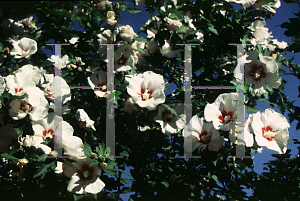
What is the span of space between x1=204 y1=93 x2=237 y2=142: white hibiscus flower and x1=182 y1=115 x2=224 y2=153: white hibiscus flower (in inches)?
3.4

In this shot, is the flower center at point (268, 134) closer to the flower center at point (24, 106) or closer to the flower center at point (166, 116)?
the flower center at point (166, 116)

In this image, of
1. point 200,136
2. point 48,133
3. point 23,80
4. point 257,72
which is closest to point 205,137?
point 200,136

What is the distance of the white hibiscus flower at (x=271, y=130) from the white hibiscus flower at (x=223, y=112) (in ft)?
0.48

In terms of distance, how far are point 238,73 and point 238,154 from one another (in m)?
0.62

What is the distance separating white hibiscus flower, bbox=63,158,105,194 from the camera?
1.63 m

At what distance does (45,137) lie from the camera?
1992 millimetres

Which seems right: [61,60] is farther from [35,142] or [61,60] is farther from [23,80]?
[35,142]

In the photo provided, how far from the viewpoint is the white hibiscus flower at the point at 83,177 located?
64.3 inches

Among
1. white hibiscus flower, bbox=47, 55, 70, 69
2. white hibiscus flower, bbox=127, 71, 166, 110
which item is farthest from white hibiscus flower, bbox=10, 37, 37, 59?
white hibiscus flower, bbox=127, 71, 166, 110

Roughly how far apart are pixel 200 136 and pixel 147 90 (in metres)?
0.49

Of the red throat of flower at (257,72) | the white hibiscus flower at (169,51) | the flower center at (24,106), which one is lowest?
the flower center at (24,106)

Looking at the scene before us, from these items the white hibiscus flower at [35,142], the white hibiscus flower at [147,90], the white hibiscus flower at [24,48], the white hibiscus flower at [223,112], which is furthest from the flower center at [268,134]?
the white hibiscus flower at [24,48]

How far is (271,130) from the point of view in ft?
5.89

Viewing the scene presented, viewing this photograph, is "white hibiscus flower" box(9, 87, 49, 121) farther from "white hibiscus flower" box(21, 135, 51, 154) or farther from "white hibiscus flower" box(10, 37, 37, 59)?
"white hibiscus flower" box(10, 37, 37, 59)
